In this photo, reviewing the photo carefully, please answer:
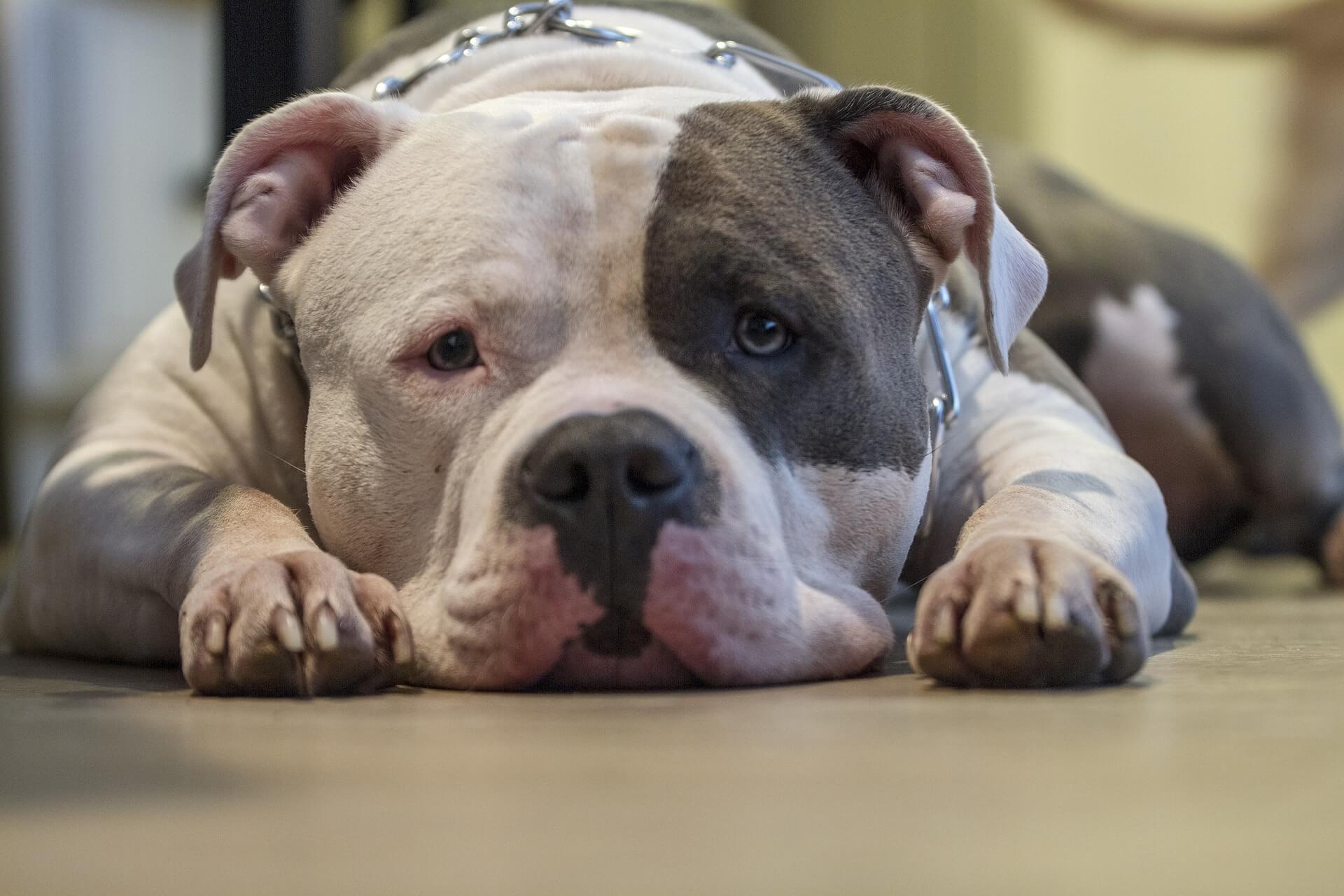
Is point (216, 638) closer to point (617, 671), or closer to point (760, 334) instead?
point (617, 671)

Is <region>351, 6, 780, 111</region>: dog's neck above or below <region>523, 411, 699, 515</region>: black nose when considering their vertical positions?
above

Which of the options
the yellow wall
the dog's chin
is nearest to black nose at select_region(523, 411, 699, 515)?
the dog's chin

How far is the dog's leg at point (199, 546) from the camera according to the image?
1.25 meters

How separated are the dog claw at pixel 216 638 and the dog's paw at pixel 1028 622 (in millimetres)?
547

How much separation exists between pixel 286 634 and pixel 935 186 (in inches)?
29.6

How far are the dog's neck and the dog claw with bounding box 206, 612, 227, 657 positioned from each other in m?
0.71

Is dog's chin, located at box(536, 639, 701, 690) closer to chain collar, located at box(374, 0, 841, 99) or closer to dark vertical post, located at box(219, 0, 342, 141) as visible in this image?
chain collar, located at box(374, 0, 841, 99)

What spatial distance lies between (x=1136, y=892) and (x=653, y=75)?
1293 mm

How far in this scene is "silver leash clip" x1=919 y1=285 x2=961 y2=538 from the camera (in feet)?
5.43

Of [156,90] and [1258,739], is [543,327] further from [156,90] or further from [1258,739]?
[156,90]

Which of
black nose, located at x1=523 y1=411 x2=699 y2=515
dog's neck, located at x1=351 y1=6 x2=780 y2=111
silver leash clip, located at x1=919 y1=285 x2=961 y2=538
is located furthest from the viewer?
dog's neck, located at x1=351 y1=6 x2=780 y2=111

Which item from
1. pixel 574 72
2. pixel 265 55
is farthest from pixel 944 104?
pixel 574 72

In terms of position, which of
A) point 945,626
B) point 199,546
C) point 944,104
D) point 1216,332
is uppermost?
point 945,626

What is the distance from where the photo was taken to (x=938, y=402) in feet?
5.49
